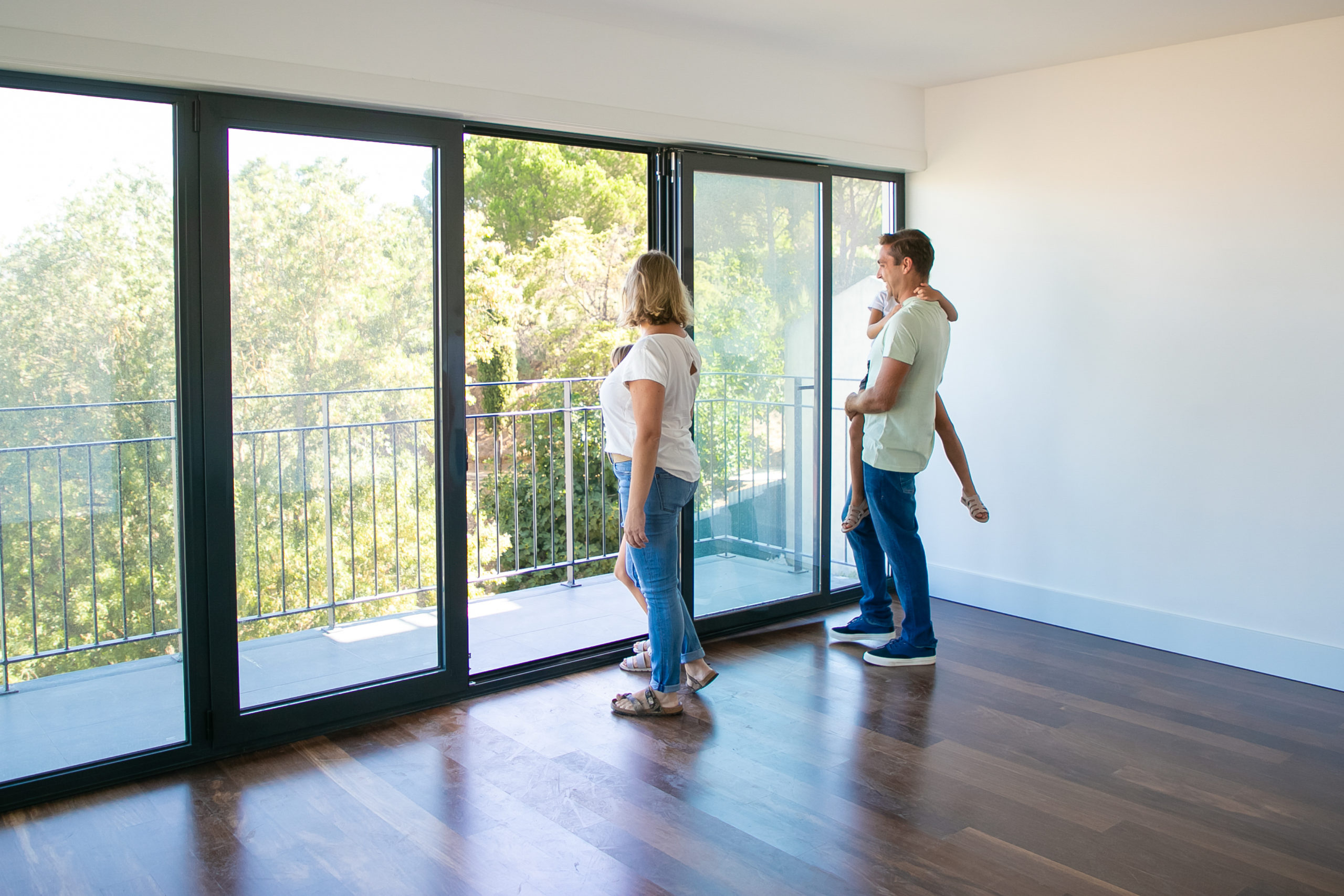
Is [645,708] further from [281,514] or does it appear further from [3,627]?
[3,627]

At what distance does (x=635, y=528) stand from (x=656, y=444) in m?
0.28

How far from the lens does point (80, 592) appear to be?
9.30 ft

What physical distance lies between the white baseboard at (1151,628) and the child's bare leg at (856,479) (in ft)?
3.50

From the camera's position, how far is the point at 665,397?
3.13 m

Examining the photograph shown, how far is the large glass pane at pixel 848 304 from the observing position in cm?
475

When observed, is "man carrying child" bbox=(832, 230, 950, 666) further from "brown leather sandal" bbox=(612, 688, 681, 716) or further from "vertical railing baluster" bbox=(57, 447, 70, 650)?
"vertical railing baluster" bbox=(57, 447, 70, 650)

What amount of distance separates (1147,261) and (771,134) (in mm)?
1657

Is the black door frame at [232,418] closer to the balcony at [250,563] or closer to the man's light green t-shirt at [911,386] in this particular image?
the balcony at [250,563]

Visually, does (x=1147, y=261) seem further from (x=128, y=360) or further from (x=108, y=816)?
(x=108, y=816)

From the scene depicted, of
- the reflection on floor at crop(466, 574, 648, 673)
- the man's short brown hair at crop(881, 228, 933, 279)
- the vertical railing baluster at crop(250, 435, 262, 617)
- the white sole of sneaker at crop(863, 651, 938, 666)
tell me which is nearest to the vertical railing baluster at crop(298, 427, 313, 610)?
the vertical railing baluster at crop(250, 435, 262, 617)

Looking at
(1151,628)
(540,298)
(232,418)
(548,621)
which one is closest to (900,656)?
(1151,628)

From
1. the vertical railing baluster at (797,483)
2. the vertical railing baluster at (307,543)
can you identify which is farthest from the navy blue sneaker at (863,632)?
the vertical railing baluster at (307,543)

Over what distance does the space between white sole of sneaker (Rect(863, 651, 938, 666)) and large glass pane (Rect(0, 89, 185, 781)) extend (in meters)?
2.46

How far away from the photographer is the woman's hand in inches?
123
